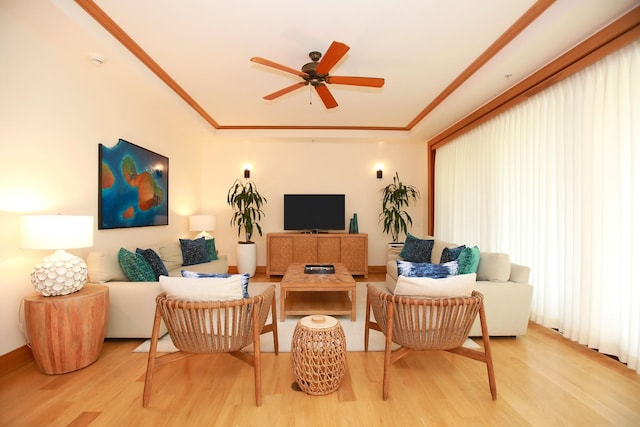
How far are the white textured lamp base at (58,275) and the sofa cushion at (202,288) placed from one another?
38.7 inches

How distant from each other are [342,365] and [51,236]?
7.30 feet

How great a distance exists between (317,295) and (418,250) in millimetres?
1614

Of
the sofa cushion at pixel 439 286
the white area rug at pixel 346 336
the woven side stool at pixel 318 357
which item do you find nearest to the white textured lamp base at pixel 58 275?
the white area rug at pixel 346 336

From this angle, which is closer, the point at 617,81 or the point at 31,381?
the point at 31,381

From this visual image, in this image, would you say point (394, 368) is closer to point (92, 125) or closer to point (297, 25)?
point (297, 25)

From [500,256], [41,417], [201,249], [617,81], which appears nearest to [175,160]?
[201,249]

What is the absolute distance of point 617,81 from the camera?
8.17 ft

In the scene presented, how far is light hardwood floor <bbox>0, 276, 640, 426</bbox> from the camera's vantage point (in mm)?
1824

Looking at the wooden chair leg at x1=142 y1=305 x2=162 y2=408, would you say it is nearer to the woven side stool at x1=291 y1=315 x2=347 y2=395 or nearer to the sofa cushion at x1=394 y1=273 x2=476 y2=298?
the woven side stool at x1=291 y1=315 x2=347 y2=395

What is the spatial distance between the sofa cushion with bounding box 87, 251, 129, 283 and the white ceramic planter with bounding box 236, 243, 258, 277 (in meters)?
2.80

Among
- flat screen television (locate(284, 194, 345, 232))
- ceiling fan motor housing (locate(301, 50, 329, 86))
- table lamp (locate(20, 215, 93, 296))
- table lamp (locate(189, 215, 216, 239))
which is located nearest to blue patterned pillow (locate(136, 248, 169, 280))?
table lamp (locate(20, 215, 93, 296))

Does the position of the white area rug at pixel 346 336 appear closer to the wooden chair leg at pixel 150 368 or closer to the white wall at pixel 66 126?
the wooden chair leg at pixel 150 368

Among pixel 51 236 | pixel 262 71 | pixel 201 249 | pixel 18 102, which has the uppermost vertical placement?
pixel 262 71

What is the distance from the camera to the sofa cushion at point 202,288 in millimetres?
1951
